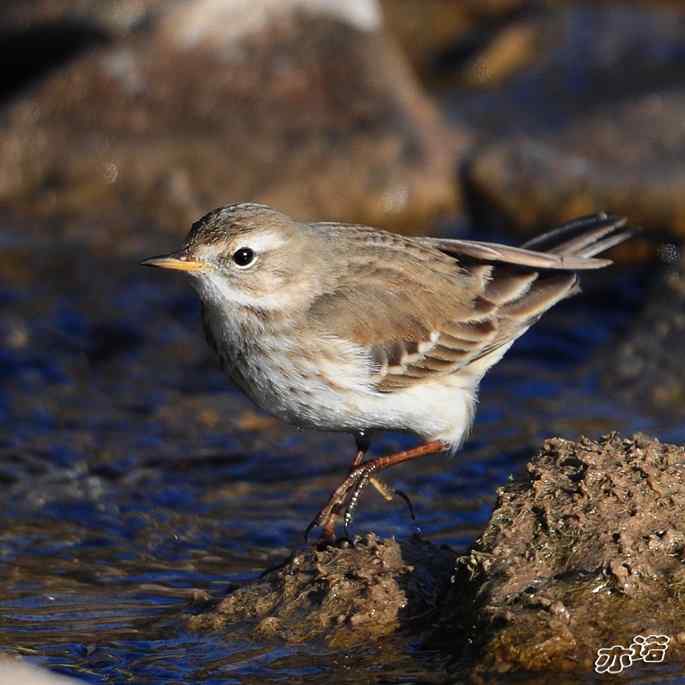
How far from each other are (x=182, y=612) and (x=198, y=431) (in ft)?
11.5

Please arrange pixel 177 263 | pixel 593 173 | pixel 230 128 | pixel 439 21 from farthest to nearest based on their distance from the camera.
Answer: pixel 439 21
pixel 230 128
pixel 593 173
pixel 177 263

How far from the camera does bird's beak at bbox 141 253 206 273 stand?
720 centimetres

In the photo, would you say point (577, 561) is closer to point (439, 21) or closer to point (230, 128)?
point (230, 128)

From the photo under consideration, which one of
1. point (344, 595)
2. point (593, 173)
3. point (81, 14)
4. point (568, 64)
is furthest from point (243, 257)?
point (568, 64)

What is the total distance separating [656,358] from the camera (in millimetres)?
10820

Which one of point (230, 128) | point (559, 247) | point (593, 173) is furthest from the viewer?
point (230, 128)

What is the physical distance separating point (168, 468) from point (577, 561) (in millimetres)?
4465

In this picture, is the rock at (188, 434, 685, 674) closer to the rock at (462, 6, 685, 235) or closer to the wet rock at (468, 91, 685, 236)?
the wet rock at (468, 91, 685, 236)

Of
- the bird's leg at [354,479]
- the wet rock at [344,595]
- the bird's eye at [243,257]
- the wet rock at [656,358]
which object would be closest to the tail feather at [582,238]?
the bird's leg at [354,479]

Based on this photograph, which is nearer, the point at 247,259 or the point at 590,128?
the point at 247,259

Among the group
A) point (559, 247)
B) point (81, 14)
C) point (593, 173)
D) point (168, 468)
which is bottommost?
point (168, 468)

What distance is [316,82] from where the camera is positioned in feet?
47.5

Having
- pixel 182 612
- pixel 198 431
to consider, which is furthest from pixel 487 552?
pixel 198 431

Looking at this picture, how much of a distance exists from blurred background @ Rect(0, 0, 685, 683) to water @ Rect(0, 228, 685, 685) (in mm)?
24
